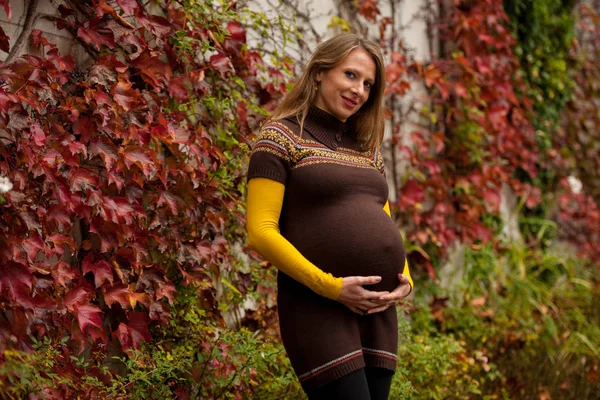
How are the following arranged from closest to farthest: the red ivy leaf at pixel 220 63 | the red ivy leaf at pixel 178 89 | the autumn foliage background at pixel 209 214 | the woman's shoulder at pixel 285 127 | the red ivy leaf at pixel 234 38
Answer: the woman's shoulder at pixel 285 127 → the autumn foliage background at pixel 209 214 → the red ivy leaf at pixel 178 89 → the red ivy leaf at pixel 220 63 → the red ivy leaf at pixel 234 38

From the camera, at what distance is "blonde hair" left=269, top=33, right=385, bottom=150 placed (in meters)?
2.22

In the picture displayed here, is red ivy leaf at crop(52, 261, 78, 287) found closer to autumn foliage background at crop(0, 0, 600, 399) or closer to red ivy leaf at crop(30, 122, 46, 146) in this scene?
autumn foliage background at crop(0, 0, 600, 399)

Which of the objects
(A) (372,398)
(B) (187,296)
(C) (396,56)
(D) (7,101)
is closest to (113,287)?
(B) (187,296)

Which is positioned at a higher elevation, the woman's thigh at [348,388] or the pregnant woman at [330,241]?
the pregnant woman at [330,241]

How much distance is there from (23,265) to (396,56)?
9.18 feet

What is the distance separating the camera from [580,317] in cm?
471

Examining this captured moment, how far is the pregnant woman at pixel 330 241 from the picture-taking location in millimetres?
1989

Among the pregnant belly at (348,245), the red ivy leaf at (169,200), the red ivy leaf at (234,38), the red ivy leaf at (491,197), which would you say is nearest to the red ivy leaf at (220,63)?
the red ivy leaf at (234,38)

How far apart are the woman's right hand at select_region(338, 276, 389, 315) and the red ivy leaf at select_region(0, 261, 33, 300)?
906 millimetres

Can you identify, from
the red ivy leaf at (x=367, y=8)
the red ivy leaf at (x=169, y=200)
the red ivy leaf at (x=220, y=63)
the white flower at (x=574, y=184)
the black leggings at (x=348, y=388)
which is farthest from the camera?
the white flower at (x=574, y=184)

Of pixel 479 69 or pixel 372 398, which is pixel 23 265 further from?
pixel 479 69

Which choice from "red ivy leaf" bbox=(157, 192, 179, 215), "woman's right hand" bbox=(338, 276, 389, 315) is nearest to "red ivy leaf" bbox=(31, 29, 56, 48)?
"red ivy leaf" bbox=(157, 192, 179, 215)

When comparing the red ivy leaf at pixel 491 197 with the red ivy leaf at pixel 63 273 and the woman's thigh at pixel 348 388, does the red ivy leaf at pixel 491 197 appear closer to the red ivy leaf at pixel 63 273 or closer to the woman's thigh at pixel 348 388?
the woman's thigh at pixel 348 388

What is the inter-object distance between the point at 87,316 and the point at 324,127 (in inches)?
37.5
